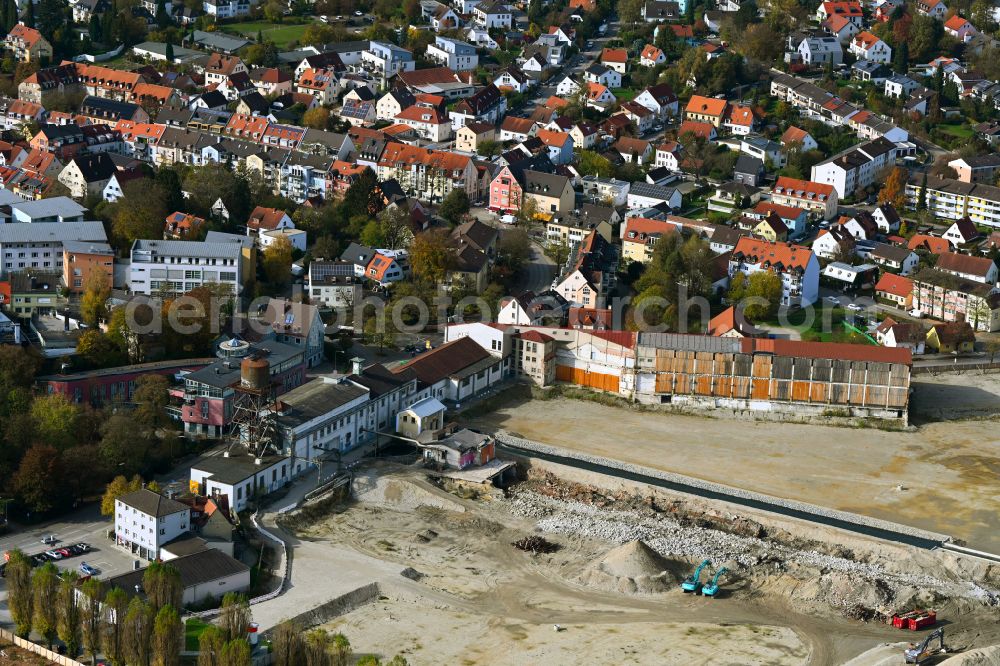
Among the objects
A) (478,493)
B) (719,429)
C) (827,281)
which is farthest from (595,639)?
(827,281)

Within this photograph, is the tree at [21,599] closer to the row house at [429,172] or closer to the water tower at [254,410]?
the water tower at [254,410]

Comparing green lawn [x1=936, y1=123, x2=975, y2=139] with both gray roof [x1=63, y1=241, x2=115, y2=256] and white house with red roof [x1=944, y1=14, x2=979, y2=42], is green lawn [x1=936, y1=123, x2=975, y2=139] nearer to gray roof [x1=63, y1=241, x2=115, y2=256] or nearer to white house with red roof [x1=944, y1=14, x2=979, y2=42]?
white house with red roof [x1=944, y1=14, x2=979, y2=42]

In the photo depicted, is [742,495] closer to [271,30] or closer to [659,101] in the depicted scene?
[659,101]

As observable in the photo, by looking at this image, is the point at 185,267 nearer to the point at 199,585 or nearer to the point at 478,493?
the point at 478,493

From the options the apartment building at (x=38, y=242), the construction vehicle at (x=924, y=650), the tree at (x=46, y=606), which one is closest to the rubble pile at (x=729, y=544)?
the construction vehicle at (x=924, y=650)

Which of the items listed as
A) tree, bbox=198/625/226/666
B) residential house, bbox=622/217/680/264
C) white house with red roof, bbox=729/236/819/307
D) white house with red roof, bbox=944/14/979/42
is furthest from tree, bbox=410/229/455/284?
white house with red roof, bbox=944/14/979/42

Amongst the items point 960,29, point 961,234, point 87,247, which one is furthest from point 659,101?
point 87,247
